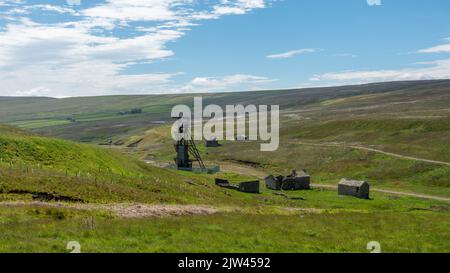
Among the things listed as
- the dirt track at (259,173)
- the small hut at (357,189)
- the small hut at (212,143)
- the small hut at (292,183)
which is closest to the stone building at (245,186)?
the small hut at (292,183)

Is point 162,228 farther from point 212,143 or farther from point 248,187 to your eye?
point 212,143

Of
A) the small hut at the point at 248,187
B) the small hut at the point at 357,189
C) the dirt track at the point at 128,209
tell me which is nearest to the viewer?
the dirt track at the point at 128,209

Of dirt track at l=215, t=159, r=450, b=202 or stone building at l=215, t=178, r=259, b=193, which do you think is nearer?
dirt track at l=215, t=159, r=450, b=202

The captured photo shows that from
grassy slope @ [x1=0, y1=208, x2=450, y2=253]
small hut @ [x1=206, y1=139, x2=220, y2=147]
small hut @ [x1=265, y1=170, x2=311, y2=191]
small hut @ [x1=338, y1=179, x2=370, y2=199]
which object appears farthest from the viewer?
small hut @ [x1=206, y1=139, x2=220, y2=147]

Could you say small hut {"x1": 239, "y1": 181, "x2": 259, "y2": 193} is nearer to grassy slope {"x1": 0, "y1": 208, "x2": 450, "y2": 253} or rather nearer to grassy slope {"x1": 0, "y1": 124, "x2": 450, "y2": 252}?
grassy slope {"x1": 0, "y1": 124, "x2": 450, "y2": 252}

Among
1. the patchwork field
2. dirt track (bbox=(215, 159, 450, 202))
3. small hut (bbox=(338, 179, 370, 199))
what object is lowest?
dirt track (bbox=(215, 159, 450, 202))

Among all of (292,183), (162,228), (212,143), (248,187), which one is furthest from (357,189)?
(212,143)

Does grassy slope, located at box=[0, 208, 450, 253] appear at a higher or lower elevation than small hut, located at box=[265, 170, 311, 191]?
higher

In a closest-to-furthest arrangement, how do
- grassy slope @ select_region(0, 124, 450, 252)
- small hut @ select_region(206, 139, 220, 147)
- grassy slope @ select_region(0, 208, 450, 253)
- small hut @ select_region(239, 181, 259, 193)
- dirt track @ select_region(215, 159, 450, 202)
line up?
grassy slope @ select_region(0, 208, 450, 253) → grassy slope @ select_region(0, 124, 450, 252) → dirt track @ select_region(215, 159, 450, 202) → small hut @ select_region(239, 181, 259, 193) → small hut @ select_region(206, 139, 220, 147)

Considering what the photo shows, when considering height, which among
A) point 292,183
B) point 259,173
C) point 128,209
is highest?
point 128,209

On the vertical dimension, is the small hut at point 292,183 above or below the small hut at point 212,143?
below

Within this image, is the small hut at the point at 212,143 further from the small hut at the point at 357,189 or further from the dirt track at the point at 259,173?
the small hut at the point at 357,189

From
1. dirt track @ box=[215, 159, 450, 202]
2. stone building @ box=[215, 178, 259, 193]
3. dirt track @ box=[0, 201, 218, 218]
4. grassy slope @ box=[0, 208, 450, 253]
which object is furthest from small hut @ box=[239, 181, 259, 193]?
grassy slope @ box=[0, 208, 450, 253]

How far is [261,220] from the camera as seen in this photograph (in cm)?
3225
